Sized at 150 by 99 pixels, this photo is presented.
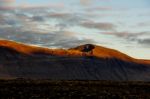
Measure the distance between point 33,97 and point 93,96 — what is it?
9064mm

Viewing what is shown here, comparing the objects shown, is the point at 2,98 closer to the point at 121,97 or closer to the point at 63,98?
the point at 63,98

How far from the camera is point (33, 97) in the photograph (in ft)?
185

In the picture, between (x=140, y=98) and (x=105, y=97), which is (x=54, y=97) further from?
(x=140, y=98)

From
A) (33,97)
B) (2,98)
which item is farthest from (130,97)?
(2,98)

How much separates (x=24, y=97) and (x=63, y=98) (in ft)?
17.7

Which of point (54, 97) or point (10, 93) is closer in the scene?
point (54, 97)

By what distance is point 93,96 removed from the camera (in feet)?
196

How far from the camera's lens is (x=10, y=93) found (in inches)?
Answer: 2403

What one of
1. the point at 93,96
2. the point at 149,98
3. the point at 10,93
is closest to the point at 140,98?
the point at 149,98

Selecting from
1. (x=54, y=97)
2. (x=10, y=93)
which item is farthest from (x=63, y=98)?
(x=10, y=93)

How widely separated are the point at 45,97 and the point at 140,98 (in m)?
13.6

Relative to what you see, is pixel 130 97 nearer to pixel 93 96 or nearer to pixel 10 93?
pixel 93 96

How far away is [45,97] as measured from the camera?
57.0 meters

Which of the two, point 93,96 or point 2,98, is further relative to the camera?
point 93,96
